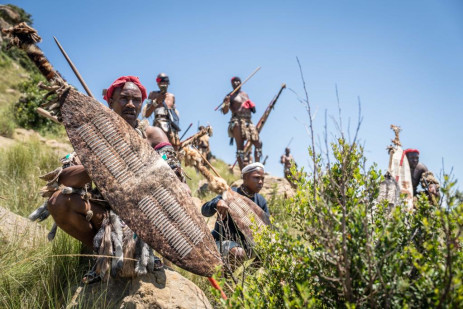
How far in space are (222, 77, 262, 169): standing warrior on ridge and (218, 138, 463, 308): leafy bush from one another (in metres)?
6.55

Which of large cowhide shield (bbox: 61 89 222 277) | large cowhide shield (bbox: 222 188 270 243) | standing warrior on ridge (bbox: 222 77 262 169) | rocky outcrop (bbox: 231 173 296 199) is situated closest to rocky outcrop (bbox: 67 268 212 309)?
large cowhide shield (bbox: 61 89 222 277)

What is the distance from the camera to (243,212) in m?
3.71

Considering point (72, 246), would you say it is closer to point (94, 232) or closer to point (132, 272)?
point (94, 232)

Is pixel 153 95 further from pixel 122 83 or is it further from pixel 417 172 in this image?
pixel 417 172

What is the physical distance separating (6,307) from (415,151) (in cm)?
813

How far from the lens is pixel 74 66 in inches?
122

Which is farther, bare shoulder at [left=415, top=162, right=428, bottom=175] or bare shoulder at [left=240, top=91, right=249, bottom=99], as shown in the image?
bare shoulder at [left=240, top=91, right=249, bottom=99]

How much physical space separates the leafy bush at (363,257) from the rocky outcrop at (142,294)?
593 mm

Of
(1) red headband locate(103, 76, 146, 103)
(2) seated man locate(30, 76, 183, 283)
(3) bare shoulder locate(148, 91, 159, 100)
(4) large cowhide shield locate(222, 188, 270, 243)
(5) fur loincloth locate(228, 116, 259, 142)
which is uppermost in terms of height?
(5) fur loincloth locate(228, 116, 259, 142)

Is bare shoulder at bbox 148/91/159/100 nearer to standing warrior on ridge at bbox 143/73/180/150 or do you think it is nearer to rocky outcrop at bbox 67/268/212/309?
standing warrior on ridge at bbox 143/73/180/150

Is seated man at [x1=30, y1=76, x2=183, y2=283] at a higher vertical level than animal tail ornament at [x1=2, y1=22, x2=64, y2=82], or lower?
lower

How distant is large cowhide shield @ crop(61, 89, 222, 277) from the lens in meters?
2.40

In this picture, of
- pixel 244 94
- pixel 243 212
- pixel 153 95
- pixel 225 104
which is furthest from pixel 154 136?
pixel 244 94

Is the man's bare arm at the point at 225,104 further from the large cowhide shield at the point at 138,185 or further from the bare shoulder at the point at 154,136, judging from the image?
the large cowhide shield at the point at 138,185
